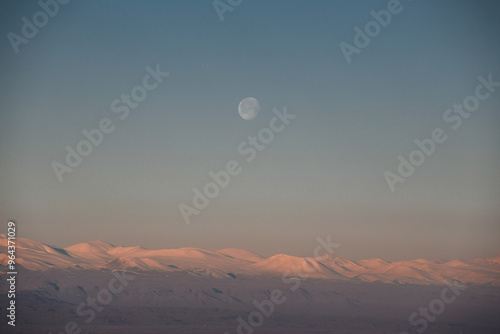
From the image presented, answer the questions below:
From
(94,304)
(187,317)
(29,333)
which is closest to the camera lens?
(29,333)

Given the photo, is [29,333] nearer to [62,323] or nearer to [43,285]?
[62,323]

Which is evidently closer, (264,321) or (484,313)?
(264,321)

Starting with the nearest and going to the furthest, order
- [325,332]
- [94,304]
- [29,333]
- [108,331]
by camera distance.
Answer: [29,333] < [108,331] < [325,332] < [94,304]

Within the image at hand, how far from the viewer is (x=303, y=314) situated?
606 ft

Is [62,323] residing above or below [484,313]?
below

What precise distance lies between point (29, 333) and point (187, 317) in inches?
1984

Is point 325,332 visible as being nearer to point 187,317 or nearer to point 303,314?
point 303,314

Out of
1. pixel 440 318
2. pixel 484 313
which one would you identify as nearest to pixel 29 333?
pixel 440 318

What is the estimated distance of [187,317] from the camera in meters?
174

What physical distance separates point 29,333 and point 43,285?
6566 centimetres

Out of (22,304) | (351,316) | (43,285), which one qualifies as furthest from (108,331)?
(351,316)

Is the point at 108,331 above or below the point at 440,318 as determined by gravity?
below

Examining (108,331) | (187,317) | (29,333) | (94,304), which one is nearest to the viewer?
(29,333)

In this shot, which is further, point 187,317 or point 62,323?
point 187,317
